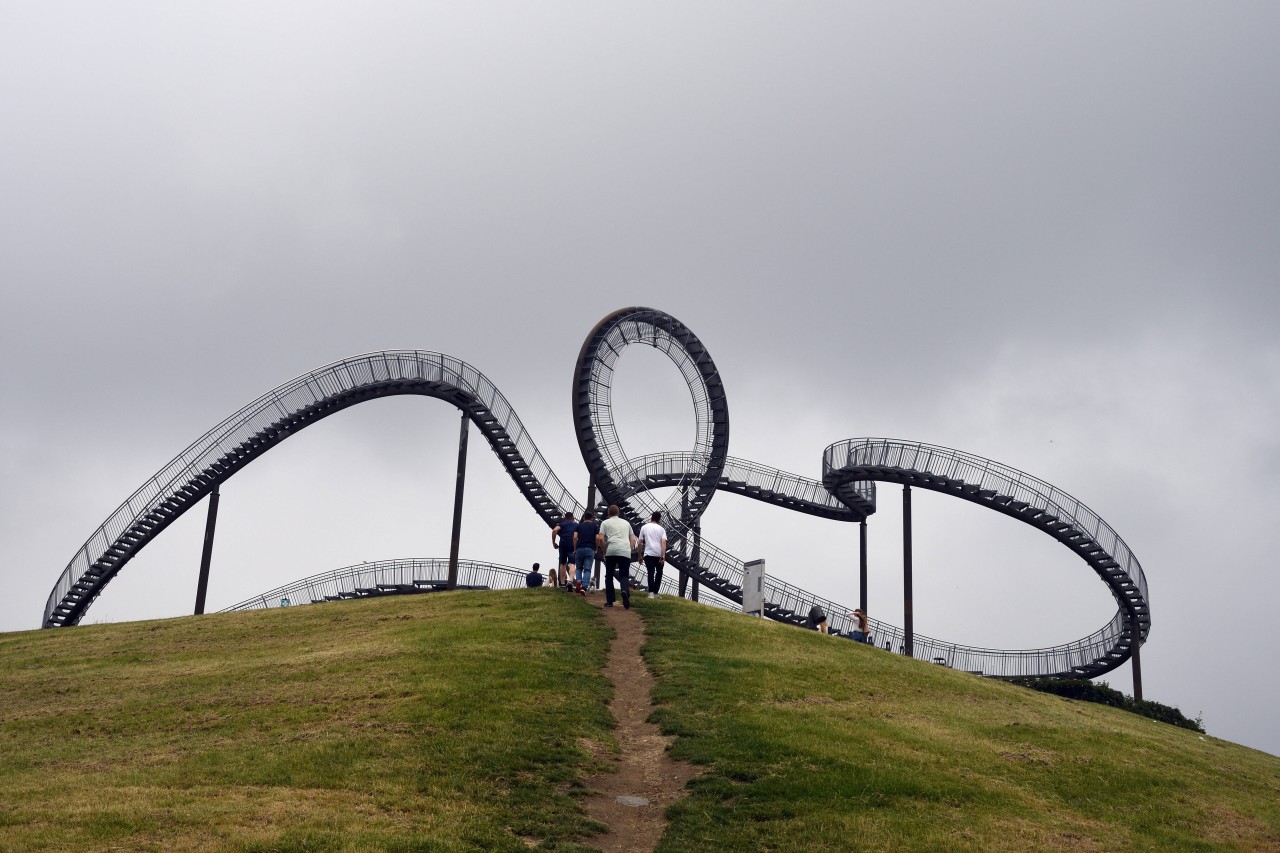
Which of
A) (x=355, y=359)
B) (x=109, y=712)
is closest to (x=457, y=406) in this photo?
(x=355, y=359)

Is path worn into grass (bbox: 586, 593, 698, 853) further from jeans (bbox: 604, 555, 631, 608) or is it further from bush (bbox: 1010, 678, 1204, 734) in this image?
bush (bbox: 1010, 678, 1204, 734)

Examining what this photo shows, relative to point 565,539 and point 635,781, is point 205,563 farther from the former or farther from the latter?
point 635,781

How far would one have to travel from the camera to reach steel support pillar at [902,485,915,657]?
139 feet

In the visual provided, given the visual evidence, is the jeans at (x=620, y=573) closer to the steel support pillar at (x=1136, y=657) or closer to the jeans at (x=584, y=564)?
the jeans at (x=584, y=564)

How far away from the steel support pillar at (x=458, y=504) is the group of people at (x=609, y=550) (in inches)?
399

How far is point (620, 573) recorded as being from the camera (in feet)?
92.7

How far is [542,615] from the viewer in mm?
26719

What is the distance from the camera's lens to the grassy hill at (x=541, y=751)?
14.0 meters

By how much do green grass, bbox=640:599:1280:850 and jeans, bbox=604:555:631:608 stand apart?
244 centimetres

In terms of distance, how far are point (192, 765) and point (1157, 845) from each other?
40.9 ft

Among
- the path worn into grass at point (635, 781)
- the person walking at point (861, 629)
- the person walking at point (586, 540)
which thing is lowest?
the path worn into grass at point (635, 781)

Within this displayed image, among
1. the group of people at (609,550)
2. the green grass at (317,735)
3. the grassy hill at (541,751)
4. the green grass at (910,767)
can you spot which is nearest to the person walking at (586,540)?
the group of people at (609,550)

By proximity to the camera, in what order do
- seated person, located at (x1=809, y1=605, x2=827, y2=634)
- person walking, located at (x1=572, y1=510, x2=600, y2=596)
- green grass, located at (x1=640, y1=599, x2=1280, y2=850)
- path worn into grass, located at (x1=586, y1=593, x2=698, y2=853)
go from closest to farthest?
path worn into grass, located at (x1=586, y1=593, x2=698, y2=853), green grass, located at (x1=640, y1=599, x2=1280, y2=850), person walking, located at (x1=572, y1=510, x2=600, y2=596), seated person, located at (x1=809, y1=605, x2=827, y2=634)

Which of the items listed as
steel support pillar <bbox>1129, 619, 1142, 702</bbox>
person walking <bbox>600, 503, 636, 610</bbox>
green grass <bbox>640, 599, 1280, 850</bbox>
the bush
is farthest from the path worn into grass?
steel support pillar <bbox>1129, 619, 1142, 702</bbox>
